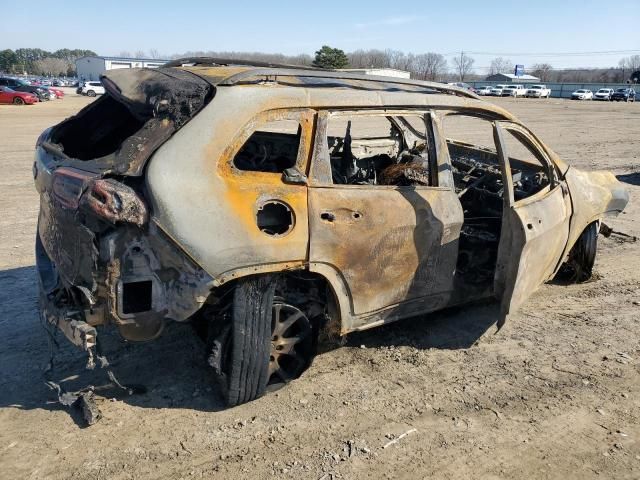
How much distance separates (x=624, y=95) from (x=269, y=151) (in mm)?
58971

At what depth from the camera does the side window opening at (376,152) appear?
457 centimetres

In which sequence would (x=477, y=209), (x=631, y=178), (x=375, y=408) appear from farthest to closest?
(x=631, y=178)
(x=477, y=209)
(x=375, y=408)

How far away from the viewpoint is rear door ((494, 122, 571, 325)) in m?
A: 3.88

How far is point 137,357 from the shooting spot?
13.2 ft

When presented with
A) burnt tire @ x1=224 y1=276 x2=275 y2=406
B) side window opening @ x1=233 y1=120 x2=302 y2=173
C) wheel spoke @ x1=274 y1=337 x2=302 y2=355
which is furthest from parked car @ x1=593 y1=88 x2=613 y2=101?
burnt tire @ x1=224 y1=276 x2=275 y2=406

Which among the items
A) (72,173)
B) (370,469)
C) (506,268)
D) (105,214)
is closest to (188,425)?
(370,469)

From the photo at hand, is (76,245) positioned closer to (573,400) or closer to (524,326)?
(573,400)

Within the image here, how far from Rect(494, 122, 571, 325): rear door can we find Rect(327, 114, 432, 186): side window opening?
72 cm

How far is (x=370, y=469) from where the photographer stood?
2965 millimetres

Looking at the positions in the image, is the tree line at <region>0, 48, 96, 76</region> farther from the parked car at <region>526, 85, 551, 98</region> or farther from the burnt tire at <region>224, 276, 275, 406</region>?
the burnt tire at <region>224, 276, 275, 406</region>

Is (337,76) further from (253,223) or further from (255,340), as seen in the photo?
(255,340)

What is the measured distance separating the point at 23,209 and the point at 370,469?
7.05m

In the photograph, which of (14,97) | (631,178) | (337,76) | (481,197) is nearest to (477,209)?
(481,197)

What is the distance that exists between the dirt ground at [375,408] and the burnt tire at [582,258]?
0.56 metres
